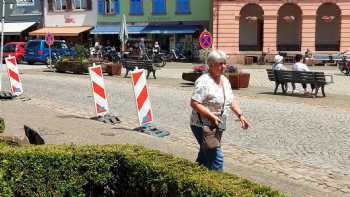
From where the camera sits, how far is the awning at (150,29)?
47406 mm

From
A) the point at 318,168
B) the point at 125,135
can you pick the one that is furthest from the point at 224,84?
the point at 125,135

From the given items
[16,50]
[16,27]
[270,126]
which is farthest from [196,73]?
[16,27]

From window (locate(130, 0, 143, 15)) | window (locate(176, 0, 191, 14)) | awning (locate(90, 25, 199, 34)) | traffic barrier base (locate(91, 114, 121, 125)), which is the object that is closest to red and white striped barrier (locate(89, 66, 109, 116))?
traffic barrier base (locate(91, 114, 121, 125))

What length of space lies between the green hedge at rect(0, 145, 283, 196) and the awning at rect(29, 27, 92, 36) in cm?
4662

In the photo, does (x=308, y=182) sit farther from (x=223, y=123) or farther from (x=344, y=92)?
(x=344, y=92)

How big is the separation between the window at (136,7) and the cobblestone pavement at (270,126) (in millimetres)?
27325

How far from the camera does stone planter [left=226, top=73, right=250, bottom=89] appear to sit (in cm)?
2180

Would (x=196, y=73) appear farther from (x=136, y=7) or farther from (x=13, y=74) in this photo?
(x=136, y=7)

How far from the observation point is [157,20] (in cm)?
4981

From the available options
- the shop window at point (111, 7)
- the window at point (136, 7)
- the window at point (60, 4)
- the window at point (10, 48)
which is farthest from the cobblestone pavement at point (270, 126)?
the window at point (60, 4)

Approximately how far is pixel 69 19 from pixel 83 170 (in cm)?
4929

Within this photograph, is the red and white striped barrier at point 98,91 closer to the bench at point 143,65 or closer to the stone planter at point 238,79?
the stone planter at point 238,79

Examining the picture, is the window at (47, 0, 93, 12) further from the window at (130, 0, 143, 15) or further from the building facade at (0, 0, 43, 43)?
the window at (130, 0, 143, 15)

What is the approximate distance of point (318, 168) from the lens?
8594mm
